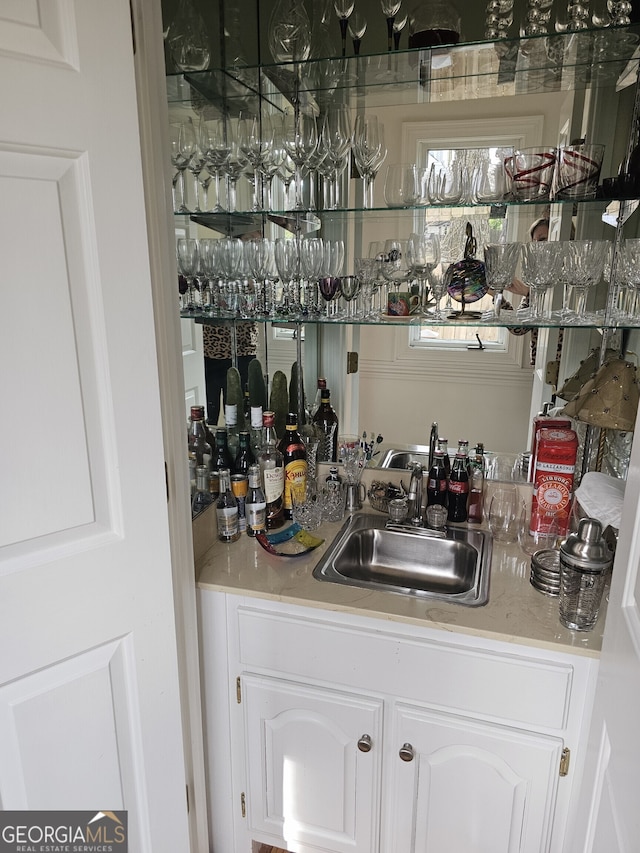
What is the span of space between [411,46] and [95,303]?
1.19 metres

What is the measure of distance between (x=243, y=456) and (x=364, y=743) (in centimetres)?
82

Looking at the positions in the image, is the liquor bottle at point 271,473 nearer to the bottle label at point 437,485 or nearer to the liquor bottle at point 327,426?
the liquor bottle at point 327,426

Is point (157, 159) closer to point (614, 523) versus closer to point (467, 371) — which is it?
point (467, 371)

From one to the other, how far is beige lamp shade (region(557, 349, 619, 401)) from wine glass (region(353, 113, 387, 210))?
0.81 m

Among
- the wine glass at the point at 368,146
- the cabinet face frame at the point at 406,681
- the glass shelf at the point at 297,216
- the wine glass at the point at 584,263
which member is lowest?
the cabinet face frame at the point at 406,681

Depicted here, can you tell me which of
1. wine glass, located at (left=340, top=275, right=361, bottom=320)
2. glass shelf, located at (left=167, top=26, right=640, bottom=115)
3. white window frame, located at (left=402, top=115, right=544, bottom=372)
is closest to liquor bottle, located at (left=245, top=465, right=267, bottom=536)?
wine glass, located at (left=340, top=275, right=361, bottom=320)

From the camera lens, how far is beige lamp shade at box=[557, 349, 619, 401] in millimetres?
1614

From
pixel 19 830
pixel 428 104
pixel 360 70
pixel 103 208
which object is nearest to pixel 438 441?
pixel 428 104

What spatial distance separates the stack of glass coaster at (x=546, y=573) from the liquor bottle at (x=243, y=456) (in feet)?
2.71

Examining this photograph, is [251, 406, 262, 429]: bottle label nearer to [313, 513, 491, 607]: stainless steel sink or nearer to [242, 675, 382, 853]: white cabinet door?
[313, 513, 491, 607]: stainless steel sink

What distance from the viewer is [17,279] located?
0.88 meters

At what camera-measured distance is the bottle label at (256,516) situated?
1628 millimetres

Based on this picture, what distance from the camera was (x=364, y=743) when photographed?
135 centimetres

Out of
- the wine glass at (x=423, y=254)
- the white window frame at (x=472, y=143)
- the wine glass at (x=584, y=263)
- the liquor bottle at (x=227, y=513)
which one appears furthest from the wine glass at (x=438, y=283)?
the liquor bottle at (x=227, y=513)
